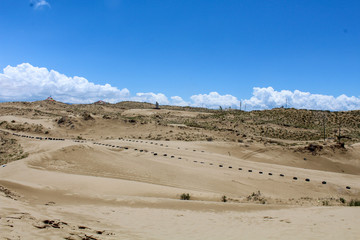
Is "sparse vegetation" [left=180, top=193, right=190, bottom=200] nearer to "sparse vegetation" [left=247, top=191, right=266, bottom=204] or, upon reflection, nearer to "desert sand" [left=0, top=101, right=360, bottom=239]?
"desert sand" [left=0, top=101, right=360, bottom=239]

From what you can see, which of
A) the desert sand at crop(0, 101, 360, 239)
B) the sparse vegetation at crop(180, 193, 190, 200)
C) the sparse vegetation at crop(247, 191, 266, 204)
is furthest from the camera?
the sparse vegetation at crop(247, 191, 266, 204)

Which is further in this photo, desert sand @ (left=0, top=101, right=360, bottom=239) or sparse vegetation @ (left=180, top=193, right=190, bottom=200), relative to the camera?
sparse vegetation @ (left=180, top=193, right=190, bottom=200)

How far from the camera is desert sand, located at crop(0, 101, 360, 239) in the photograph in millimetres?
6980

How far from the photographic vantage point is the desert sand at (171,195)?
6.98 metres

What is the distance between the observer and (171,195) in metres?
12.1

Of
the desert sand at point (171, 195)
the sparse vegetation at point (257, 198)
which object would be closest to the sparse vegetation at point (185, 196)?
the desert sand at point (171, 195)

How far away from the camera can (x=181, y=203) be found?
1077 cm

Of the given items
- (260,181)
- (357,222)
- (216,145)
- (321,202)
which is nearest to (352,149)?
(216,145)

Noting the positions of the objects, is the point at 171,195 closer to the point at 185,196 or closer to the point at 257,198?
the point at 185,196

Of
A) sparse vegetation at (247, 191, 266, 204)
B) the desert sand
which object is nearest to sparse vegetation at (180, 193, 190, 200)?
the desert sand

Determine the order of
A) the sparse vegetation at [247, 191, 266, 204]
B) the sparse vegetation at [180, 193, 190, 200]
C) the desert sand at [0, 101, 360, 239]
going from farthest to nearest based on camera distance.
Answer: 1. the sparse vegetation at [247, 191, 266, 204]
2. the sparse vegetation at [180, 193, 190, 200]
3. the desert sand at [0, 101, 360, 239]

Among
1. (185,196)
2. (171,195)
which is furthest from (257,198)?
(171,195)

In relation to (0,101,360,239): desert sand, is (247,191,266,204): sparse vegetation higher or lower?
lower

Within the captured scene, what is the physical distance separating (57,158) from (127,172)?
5.14 meters
